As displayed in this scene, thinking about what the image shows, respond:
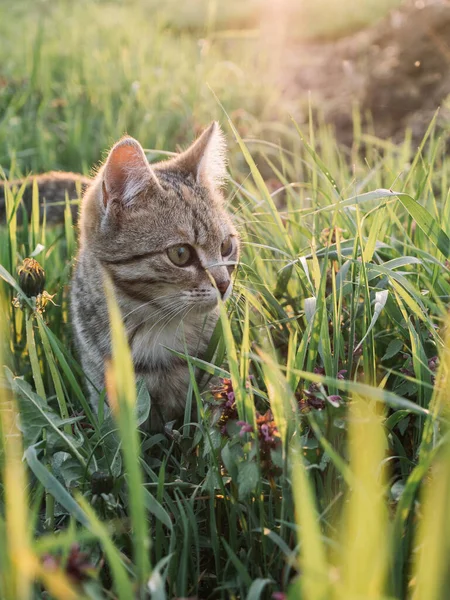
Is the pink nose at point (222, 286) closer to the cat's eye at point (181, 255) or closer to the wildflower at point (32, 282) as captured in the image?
the cat's eye at point (181, 255)

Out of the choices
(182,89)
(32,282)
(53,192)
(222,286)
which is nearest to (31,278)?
(32,282)

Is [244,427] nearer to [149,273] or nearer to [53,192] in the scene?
[149,273]

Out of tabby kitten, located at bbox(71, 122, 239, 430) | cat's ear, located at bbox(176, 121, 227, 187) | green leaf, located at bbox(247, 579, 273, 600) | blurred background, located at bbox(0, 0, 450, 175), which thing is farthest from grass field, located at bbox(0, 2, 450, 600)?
blurred background, located at bbox(0, 0, 450, 175)

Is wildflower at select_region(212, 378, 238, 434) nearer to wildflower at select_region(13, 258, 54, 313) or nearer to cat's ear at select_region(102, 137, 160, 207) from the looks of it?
wildflower at select_region(13, 258, 54, 313)

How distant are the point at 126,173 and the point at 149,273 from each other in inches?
11.9

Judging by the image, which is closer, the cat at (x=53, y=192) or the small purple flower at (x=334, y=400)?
the small purple flower at (x=334, y=400)

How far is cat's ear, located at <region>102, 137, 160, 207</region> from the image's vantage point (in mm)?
1860

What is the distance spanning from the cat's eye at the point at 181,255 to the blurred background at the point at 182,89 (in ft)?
4.38

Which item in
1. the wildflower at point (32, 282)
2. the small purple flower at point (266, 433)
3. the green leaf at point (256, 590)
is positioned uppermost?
the wildflower at point (32, 282)

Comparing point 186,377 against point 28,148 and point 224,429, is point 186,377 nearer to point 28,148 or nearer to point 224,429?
point 224,429

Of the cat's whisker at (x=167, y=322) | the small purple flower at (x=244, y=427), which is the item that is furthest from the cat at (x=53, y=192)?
the small purple flower at (x=244, y=427)

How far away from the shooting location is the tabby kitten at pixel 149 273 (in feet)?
6.19

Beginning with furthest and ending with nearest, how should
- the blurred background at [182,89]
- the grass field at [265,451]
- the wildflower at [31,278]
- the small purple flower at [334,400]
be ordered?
1. the blurred background at [182,89]
2. the wildflower at [31,278]
3. the small purple flower at [334,400]
4. the grass field at [265,451]

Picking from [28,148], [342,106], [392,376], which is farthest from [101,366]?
[342,106]
